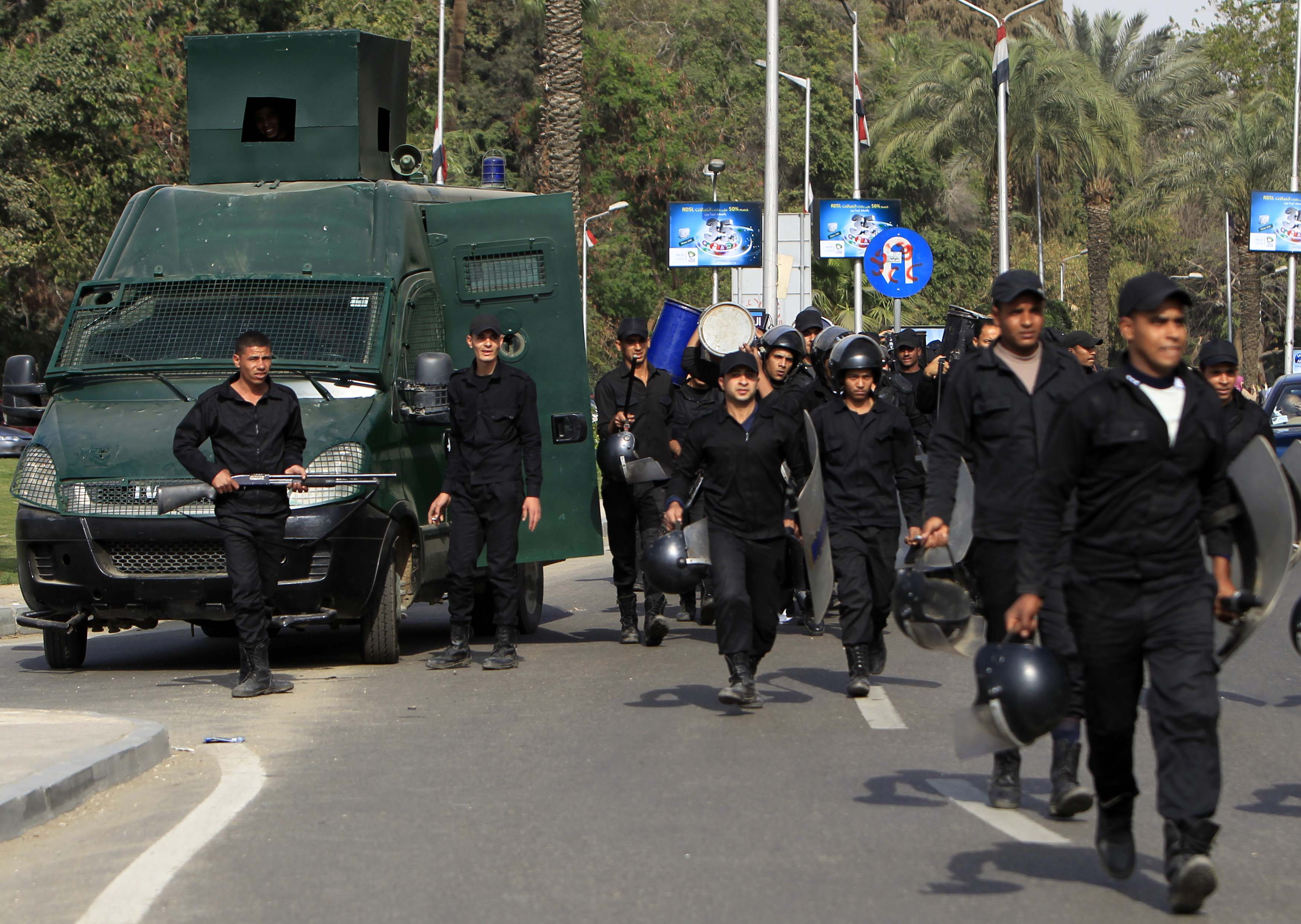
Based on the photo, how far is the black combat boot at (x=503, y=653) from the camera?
1029 centimetres

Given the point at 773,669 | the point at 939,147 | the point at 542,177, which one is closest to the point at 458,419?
the point at 773,669

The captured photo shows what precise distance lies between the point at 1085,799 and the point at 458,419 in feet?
16.7

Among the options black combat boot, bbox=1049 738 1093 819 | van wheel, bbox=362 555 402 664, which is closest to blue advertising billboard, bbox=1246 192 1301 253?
van wheel, bbox=362 555 402 664

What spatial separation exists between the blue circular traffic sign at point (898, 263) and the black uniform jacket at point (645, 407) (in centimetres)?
1143

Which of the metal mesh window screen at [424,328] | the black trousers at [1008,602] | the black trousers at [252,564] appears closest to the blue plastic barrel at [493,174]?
the metal mesh window screen at [424,328]

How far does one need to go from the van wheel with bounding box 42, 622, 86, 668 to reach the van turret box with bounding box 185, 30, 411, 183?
10.6 feet

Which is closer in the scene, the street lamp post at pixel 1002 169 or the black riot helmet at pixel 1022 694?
the black riot helmet at pixel 1022 694

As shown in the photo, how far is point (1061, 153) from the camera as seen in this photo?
144ft

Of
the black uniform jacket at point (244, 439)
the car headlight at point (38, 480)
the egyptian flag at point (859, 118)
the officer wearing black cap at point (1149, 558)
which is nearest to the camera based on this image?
the officer wearing black cap at point (1149, 558)

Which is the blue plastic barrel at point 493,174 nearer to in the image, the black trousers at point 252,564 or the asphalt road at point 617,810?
the asphalt road at point 617,810

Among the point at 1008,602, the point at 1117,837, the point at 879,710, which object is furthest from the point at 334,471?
the point at 1117,837

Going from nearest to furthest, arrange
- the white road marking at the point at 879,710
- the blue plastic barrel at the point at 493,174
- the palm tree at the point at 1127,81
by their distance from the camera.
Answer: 1. the white road marking at the point at 879,710
2. the blue plastic barrel at the point at 493,174
3. the palm tree at the point at 1127,81

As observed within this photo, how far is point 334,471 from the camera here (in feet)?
32.0

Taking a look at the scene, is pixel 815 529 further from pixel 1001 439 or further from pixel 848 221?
pixel 848 221
